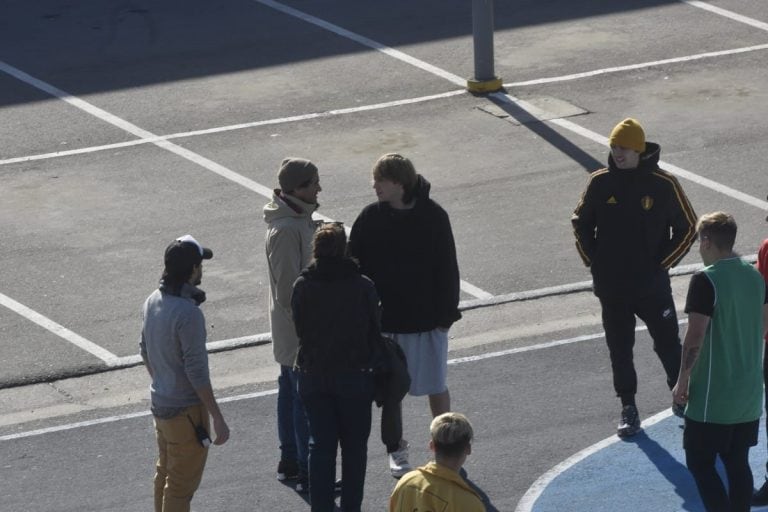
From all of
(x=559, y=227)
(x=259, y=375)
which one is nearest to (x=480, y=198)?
(x=559, y=227)

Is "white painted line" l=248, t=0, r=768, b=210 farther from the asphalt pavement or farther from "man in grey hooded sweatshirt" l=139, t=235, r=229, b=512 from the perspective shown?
"man in grey hooded sweatshirt" l=139, t=235, r=229, b=512

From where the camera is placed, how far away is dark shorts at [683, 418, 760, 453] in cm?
745

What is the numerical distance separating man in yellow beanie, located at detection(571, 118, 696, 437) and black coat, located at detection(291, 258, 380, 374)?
195cm

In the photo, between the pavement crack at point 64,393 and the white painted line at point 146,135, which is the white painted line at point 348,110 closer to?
the white painted line at point 146,135

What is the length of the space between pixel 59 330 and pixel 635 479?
5027 mm

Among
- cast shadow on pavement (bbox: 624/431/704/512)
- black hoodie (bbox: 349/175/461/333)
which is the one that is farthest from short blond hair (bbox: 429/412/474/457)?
cast shadow on pavement (bbox: 624/431/704/512)

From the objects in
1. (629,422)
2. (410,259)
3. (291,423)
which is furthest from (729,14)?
(291,423)

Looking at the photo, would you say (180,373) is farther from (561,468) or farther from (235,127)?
(235,127)

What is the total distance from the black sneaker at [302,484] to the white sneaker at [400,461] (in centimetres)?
52

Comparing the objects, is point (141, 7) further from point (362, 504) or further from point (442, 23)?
point (362, 504)

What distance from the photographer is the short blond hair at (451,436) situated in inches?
235

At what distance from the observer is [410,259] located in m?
8.29

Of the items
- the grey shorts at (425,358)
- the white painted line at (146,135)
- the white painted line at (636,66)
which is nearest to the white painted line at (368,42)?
the white painted line at (636,66)

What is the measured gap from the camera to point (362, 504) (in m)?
8.48
